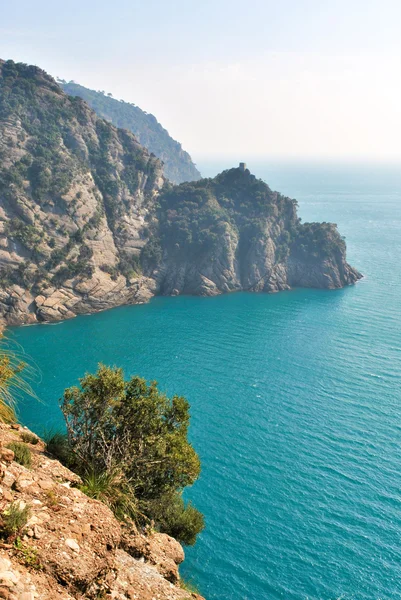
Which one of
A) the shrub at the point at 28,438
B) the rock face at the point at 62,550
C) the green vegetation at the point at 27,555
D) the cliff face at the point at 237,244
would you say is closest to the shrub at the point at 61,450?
the shrub at the point at 28,438

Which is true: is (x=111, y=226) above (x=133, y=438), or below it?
above

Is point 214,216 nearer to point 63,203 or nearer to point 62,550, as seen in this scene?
point 63,203

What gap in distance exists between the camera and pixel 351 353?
77375 millimetres

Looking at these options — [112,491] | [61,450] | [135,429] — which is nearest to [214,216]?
[135,429]

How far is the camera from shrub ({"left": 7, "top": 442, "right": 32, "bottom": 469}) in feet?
53.9

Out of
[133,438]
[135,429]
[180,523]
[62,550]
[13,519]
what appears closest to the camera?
[13,519]

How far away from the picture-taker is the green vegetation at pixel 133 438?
2262 cm

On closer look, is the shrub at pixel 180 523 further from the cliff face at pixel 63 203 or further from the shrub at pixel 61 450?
the cliff face at pixel 63 203

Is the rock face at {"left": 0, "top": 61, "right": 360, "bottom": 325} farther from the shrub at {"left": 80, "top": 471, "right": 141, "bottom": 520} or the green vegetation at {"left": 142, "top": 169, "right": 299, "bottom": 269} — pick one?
the shrub at {"left": 80, "top": 471, "right": 141, "bottom": 520}

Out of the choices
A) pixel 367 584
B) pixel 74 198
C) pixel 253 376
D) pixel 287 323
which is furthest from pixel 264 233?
pixel 367 584

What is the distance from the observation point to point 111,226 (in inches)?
4766

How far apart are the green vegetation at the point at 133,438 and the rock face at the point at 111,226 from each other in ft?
234

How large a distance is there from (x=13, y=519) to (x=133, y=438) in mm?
15867

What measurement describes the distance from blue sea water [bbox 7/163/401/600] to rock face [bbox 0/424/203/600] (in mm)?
21667
